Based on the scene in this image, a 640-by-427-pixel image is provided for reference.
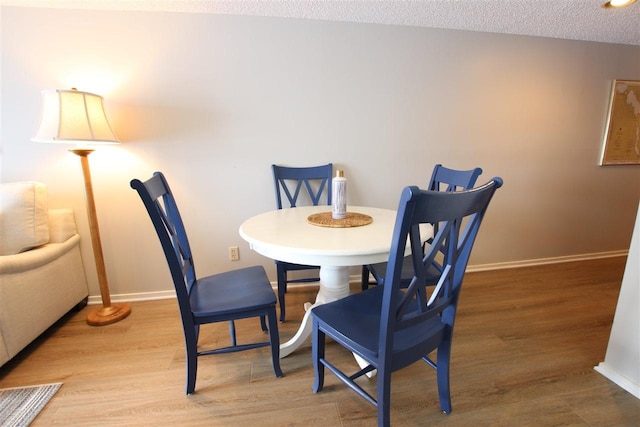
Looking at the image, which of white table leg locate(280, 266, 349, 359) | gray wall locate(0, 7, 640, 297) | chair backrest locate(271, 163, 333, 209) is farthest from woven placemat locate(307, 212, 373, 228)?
gray wall locate(0, 7, 640, 297)

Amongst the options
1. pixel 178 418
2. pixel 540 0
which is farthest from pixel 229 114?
pixel 540 0

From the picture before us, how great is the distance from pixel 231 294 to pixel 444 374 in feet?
3.28

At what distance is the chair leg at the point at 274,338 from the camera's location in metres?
1.26

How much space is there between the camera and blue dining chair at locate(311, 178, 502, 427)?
76cm

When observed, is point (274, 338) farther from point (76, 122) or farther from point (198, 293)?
point (76, 122)

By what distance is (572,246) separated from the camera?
2771 mm

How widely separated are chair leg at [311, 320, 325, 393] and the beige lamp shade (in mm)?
→ 1614

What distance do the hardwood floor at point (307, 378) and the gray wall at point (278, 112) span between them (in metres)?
0.63

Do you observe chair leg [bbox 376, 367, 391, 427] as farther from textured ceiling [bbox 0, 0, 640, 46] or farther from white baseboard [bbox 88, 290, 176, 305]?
textured ceiling [bbox 0, 0, 640, 46]

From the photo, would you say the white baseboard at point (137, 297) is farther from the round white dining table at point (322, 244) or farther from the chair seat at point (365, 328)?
the chair seat at point (365, 328)

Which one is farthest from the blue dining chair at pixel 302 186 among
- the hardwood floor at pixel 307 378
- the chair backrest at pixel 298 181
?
the hardwood floor at pixel 307 378

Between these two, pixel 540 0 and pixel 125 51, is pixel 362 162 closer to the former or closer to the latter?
pixel 540 0

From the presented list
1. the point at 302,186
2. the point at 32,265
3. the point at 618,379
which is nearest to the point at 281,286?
the point at 302,186

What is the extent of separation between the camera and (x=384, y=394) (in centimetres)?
94
